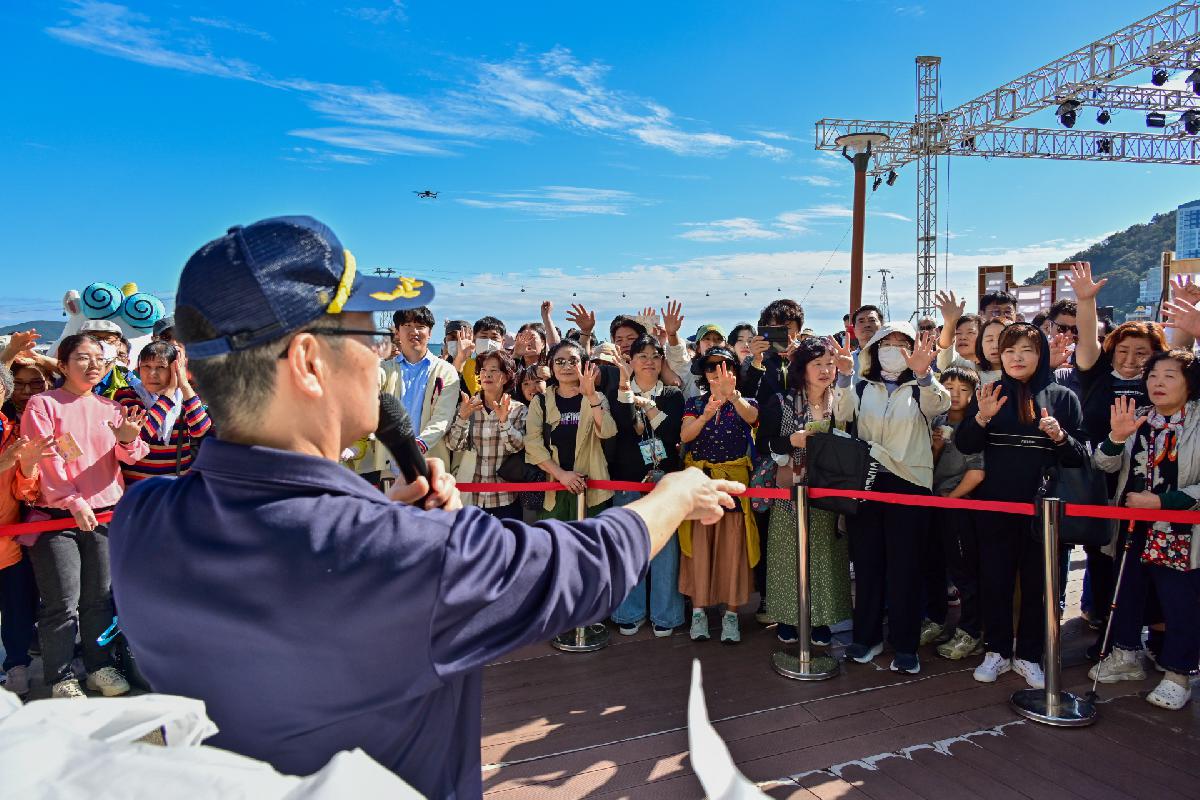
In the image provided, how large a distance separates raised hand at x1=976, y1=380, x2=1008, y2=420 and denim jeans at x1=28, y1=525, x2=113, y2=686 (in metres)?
4.76

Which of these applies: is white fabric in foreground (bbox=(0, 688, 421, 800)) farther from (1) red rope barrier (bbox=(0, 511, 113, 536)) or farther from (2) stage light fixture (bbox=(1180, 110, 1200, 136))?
(2) stage light fixture (bbox=(1180, 110, 1200, 136))

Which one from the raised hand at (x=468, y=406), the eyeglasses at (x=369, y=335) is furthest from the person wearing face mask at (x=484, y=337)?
Answer: the eyeglasses at (x=369, y=335)

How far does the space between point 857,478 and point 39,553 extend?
4.47m

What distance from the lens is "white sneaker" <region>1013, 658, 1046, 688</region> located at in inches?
153

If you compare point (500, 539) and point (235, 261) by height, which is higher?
point (235, 261)

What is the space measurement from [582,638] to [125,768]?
4169 millimetres

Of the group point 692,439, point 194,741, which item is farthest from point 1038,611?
point 194,741

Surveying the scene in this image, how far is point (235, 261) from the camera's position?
984 mm

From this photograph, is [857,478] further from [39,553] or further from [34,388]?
[34,388]

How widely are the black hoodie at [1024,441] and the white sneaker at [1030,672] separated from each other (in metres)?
0.87

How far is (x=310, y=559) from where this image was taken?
2.92ft

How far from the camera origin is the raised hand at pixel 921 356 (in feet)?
14.0

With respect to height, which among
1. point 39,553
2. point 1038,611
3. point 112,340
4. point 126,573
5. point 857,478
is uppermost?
point 112,340

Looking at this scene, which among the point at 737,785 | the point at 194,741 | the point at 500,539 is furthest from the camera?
the point at 500,539
